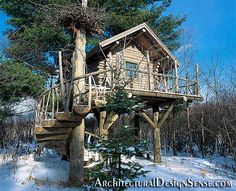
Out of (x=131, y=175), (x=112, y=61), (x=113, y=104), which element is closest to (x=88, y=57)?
(x=112, y=61)

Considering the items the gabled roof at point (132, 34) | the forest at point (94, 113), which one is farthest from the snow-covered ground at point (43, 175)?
the gabled roof at point (132, 34)

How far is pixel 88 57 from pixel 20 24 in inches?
192

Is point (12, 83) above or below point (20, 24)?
below

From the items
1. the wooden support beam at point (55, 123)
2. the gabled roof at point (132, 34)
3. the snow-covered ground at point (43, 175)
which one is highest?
the gabled roof at point (132, 34)

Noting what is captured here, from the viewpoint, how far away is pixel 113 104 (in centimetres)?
703

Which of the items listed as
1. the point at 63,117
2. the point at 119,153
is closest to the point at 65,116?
the point at 63,117

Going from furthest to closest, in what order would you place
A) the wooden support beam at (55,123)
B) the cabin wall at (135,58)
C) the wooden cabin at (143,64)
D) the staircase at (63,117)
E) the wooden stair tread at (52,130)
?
the cabin wall at (135,58) < the wooden cabin at (143,64) < the wooden stair tread at (52,130) < the wooden support beam at (55,123) < the staircase at (63,117)

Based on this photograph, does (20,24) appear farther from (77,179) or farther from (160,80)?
(77,179)

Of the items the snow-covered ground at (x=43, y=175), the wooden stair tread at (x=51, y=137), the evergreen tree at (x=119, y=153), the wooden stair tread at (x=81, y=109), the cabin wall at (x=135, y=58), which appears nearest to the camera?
the evergreen tree at (x=119, y=153)

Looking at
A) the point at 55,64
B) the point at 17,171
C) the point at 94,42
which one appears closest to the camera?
the point at 17,171

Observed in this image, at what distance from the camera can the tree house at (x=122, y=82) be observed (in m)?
9.79

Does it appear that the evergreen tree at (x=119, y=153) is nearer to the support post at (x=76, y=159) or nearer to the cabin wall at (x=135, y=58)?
the support post at (x=76, y=159)

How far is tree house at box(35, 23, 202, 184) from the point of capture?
32.1 feet

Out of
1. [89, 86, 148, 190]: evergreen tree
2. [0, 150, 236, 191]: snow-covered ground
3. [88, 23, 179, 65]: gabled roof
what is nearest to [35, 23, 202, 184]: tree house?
[88, 23, 179, 65]: gabled roof
